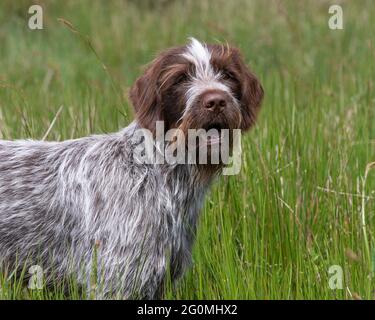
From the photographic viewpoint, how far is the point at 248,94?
207 inches

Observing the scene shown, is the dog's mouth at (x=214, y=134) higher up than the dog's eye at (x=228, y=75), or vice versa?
the dog's eye at (x=228, y=75)

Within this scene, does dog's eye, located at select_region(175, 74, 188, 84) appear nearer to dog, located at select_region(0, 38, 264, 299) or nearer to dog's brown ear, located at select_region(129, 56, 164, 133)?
dog, located at select_region(0, 38, 264, 299)

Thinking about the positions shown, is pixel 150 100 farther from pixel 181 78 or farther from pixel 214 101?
pixel 214 101

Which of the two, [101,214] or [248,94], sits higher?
[248,94]

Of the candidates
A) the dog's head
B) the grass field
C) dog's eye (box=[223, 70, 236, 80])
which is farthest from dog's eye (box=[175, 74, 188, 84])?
the grass field

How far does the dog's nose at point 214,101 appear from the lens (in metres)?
4.80

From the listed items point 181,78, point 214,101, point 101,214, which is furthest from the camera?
point 101,214

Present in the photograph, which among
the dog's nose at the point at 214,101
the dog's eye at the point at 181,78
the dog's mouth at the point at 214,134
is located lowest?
the dog's mouth at the point at 214,134

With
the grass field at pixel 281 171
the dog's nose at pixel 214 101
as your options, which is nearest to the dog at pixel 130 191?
the dog's nose at pixel 214 101

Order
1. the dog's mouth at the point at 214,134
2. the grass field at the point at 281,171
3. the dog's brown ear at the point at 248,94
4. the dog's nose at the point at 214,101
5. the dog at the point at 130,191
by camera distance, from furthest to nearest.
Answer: the dog's brown ear at the point at 248,94
the grass field at the point at 281,171
the dog at the point at 130,191
the dog's mouth at the point at 214,134
the dog's nose at the point at 214,101

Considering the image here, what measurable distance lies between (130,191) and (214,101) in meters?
Answer: 0.73

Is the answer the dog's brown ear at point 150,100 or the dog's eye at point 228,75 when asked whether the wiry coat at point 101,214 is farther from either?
the dog's eye at point 228,75

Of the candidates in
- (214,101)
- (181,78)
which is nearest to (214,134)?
(214,101)

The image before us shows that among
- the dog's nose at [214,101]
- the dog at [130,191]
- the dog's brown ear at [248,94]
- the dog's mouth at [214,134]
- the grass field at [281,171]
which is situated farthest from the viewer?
the dog's brown ear at [248,94]
